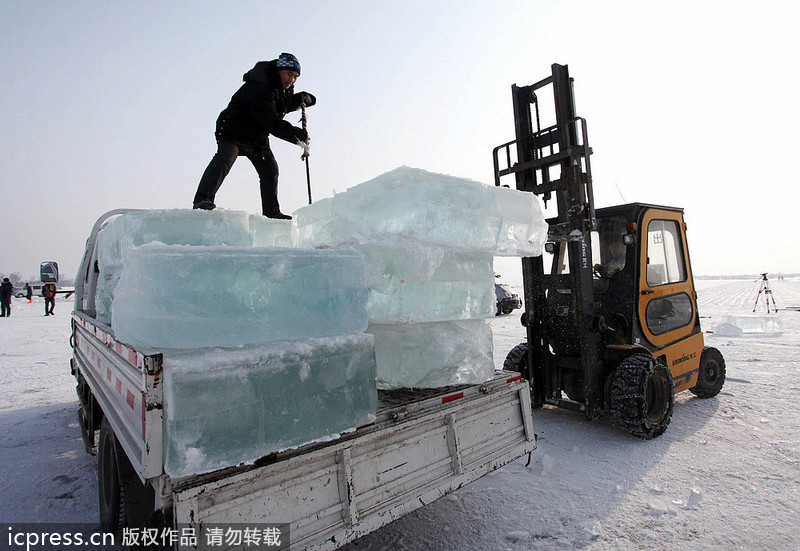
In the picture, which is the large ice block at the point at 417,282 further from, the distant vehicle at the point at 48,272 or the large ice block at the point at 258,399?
the distant vehicle at the point at 48,272

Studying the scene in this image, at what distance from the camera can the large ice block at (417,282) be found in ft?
7.59

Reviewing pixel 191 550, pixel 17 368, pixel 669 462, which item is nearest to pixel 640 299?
pixel 669 462

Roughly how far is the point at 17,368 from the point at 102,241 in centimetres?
673

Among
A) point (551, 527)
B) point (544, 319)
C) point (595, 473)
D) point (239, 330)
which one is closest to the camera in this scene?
point (239, 330)

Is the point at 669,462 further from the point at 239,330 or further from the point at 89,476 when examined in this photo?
the point at 89,476

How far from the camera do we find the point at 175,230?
2463 mm

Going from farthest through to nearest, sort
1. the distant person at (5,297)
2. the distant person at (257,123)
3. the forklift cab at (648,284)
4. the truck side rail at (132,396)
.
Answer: the distant person at (5,297), the forklift cab at (648,284), the distant person at (257,123), the truck side rail at (132,396)

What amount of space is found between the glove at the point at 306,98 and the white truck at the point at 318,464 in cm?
240

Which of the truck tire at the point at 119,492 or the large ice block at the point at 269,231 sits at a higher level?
the large ice block at the point at 269,231

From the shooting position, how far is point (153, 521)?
5.30 ft

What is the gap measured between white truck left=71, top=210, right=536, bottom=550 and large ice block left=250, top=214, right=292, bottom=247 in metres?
1.01

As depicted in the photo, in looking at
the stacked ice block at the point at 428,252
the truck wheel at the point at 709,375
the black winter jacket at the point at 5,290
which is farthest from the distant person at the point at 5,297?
the truck wheel at the point at 709,375

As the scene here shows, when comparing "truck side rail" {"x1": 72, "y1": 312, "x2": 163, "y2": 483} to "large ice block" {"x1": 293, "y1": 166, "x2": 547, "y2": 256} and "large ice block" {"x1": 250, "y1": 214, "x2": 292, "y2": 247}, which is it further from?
"large ice block" {"x1": 293, "y1": 166, "x2": 547, "y2": 256}

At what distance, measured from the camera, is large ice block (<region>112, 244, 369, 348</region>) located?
168 cm
